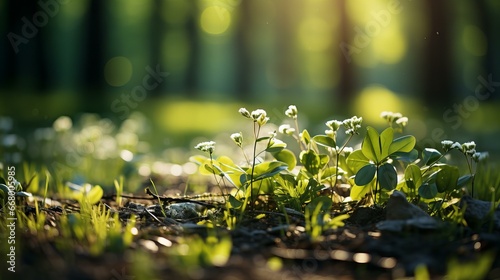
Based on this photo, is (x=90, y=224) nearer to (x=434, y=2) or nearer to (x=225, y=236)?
(x=225, y=236)

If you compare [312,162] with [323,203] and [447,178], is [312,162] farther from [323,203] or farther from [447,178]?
[447,178]

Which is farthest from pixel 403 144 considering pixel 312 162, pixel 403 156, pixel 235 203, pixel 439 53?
pixel 439 53

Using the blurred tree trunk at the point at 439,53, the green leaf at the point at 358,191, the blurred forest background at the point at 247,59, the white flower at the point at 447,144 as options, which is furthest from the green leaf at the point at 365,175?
the blurred tree trunk at the point at 439,53

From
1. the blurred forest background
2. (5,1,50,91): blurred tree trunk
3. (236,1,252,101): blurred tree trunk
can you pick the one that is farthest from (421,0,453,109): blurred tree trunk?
(5,1,50,91): blurred tree trunk

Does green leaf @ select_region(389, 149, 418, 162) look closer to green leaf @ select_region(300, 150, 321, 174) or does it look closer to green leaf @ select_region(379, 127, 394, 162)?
green leaf @ select_region(379, 127, 394, 162)

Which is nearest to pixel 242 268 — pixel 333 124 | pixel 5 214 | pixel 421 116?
pixel 333 124
